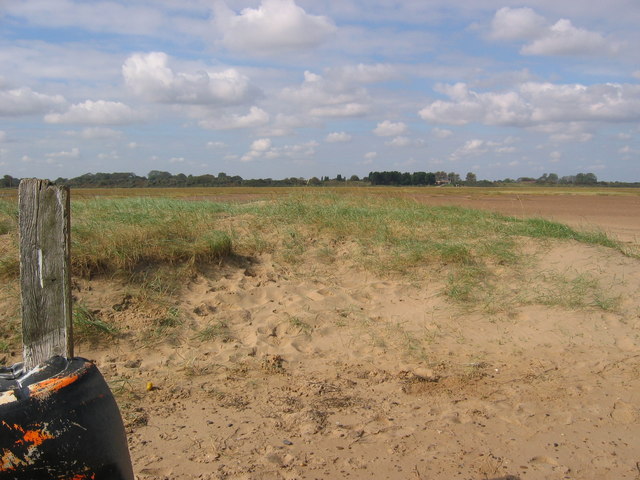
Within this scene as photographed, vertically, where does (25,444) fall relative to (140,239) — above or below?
below

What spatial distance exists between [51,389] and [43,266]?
649mm

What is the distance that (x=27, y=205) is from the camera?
2.31 meters

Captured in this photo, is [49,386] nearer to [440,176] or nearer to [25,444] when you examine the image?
[25,444]

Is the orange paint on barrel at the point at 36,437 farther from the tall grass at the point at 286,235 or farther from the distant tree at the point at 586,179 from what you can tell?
the distant tree at the point at 586,179

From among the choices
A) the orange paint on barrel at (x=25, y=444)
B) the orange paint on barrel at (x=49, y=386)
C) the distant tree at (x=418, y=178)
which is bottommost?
the orange paint on barrel at (x=25, y=444)

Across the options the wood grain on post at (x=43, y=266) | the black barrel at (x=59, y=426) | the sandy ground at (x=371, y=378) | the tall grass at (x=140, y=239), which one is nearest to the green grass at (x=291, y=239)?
the tall grass at (x=140, y=239)

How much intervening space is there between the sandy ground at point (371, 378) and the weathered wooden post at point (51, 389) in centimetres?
130

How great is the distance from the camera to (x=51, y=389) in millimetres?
1885

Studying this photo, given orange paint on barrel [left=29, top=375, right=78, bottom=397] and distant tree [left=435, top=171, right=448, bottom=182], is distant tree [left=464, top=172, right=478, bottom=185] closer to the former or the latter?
distant tree [left=435, top=171, right=448, bottom=182]

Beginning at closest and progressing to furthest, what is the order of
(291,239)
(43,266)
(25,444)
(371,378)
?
(25,444) < (43,266) < (371,378) < (291,239)

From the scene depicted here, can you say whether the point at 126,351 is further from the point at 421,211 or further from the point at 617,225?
the point at 617,225

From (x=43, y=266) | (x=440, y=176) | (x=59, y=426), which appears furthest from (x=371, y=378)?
(x=440, y=176)

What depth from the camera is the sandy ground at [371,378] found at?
133 inches

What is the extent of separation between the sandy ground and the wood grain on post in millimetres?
1227
